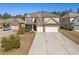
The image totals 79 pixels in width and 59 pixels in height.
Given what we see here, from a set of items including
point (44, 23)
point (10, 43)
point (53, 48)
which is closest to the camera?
point (10, 43)

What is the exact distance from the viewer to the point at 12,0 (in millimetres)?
14180

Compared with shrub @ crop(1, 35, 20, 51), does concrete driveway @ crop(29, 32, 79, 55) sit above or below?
below

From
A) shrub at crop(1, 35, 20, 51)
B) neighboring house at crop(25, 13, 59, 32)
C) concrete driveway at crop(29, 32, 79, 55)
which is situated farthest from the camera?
neighboring house at crop(25, 13, 59, 32)

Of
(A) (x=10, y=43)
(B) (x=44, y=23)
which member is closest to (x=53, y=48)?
(A) (x=10, y=43)

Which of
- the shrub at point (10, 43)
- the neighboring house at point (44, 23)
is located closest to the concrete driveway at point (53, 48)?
the shrub at point (10, 43)

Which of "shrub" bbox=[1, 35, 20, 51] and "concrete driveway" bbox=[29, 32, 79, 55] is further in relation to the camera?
"shrub" bbox=[1, 35, 20, 51]

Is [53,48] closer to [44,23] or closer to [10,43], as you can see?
[10,43]

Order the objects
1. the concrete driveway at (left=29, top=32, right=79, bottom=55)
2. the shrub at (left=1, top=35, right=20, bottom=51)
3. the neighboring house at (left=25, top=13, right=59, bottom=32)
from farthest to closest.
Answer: the neighboring house at (left=25, top=13, right=59, bottom=32) < the shrub at (left=1, top=35, right=20, bottom=51) < the concrete driveway at (left=29, top=32, right=79, bottom=55)

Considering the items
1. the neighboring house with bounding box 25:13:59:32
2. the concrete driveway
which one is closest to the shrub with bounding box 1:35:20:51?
the concrete driveway

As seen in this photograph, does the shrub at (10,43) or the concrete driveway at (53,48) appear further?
the shrub at (10,43)

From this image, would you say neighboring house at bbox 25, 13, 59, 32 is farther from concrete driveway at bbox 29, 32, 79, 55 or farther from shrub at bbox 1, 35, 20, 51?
shrub at bbox 1, 35, 20, 51

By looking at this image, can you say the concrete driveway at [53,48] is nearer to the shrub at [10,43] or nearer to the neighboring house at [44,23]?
the shrub at [10,43]
